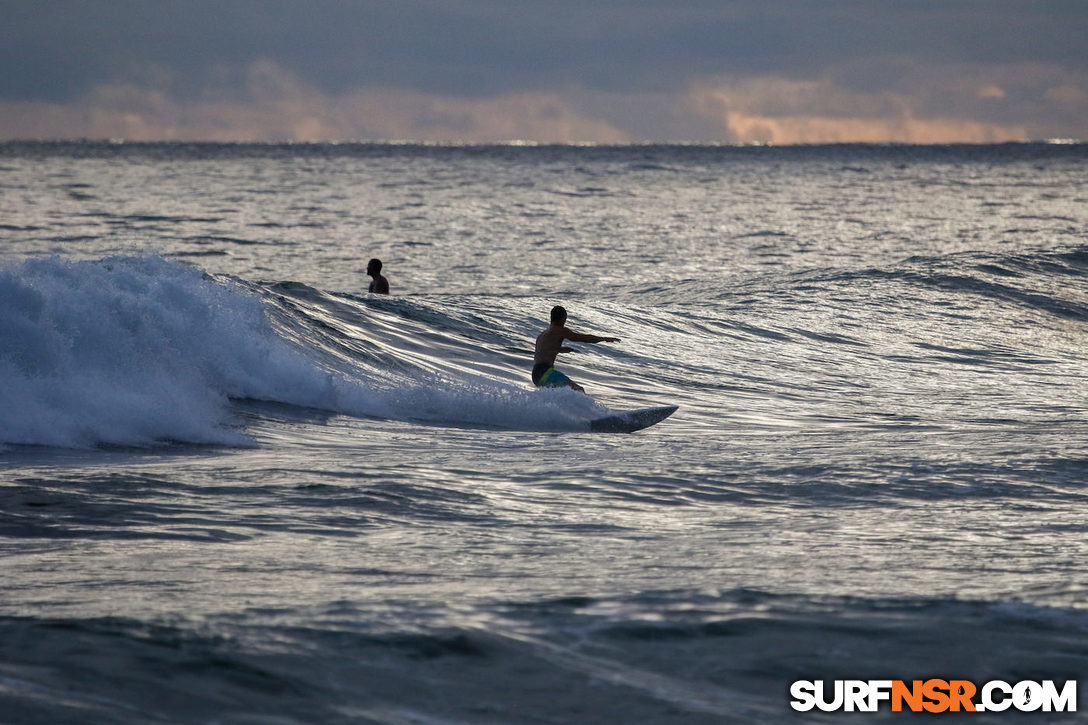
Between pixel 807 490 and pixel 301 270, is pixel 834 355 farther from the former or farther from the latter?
pixel 301 270

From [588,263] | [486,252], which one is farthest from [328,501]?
[486,252]

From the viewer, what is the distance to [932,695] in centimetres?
481

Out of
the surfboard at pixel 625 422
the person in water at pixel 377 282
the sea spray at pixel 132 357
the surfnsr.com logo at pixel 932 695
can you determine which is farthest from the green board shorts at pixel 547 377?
the surfnsr.com logo at pixel 932 695

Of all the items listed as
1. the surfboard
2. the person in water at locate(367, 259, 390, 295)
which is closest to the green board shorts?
the surfboard

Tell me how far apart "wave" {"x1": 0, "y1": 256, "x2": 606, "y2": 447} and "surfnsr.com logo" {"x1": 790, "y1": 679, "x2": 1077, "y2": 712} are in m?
6.68

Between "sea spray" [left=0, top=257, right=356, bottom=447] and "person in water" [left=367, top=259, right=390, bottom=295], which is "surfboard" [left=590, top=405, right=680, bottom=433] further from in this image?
"person in water" [left=367, top=259, right=390, bottom=295]

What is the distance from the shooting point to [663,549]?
22.3ft

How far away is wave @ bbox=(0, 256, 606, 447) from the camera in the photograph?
10.3 meters

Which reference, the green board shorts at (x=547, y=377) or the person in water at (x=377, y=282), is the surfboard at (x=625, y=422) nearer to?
the green board shorts at (x=547, y=377)

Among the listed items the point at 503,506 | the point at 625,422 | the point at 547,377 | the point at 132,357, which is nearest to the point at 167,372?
the point at 132,357

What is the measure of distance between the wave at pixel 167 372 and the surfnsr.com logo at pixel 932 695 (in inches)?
263

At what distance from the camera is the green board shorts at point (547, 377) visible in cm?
1444

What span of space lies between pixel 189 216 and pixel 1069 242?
1292 inches

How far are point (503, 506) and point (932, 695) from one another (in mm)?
3613
